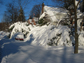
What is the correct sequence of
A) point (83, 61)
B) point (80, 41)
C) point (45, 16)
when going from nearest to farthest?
point (83, 61), point (80, 41), point (45, 16)

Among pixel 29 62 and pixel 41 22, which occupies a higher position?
pixel 41 22

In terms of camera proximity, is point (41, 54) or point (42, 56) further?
point (41, 54)

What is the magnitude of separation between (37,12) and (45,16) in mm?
29823

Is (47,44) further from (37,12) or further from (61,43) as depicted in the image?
(37,12)

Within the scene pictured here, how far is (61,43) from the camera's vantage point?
7.73 metres

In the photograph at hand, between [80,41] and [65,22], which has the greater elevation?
[65,22]

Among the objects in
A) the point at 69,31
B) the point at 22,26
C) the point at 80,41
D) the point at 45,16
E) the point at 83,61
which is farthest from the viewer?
the point at 22,26

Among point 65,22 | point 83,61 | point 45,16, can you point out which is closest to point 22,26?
point 45,16

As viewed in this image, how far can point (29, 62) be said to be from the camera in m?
3.90

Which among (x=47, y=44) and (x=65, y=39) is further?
(x=47, y=44)

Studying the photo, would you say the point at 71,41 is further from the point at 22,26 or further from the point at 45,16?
the point at 22,26

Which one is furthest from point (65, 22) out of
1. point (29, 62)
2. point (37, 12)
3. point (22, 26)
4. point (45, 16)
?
point (37, 12)

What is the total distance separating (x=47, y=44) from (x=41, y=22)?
8.02 metres

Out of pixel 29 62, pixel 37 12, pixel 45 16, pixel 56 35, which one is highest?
pixel 37 12
